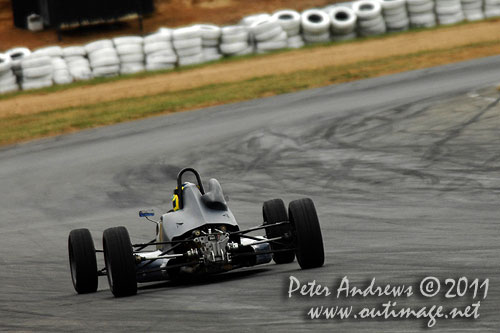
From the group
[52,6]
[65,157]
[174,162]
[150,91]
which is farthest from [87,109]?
[52,6]

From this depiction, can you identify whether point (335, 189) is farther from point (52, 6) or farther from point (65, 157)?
point (52, 6)

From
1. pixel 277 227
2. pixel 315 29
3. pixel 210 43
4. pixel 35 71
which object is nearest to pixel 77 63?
pixel 35 71

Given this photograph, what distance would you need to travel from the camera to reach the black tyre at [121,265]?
7883 mm

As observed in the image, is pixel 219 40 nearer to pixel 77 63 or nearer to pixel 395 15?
pixel 77 63

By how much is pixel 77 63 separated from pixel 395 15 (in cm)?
1009

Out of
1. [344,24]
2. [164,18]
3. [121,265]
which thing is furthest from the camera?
[164,18]

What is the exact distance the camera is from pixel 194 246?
27.2 feet

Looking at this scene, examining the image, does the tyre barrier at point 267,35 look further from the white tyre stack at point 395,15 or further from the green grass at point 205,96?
the green grass at point 205,96

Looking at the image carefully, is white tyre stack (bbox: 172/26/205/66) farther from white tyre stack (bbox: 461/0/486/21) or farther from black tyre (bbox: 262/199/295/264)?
black tyre (bbox: 262/199/295/264)

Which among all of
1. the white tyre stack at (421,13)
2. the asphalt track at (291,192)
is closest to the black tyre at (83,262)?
the asphalt track at (291,192)

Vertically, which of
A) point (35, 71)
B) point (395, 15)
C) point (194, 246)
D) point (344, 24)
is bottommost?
point (35, 71)

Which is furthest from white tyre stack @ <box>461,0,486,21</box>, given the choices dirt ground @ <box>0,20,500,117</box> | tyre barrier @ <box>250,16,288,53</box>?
tyre barrier @ <box>250,16,288,53</box>

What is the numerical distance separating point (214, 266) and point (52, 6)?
25.9 m

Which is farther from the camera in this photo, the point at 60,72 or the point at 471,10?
the point at 471,10
